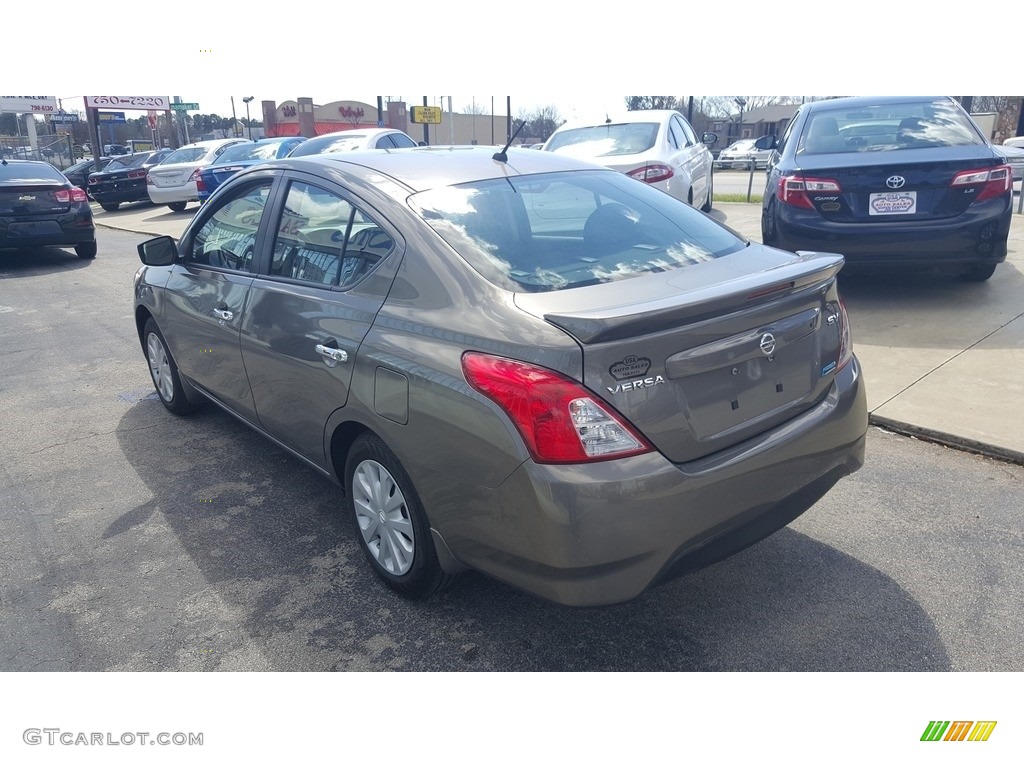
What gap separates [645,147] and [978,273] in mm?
3935

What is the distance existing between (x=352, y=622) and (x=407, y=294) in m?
1.19

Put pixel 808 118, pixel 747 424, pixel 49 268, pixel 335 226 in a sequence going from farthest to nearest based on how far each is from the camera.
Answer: pixel 49 268
pixel 808 118
pixel 335 226
pixel 747 424

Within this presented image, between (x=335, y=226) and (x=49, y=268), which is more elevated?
(x=335, y=226)

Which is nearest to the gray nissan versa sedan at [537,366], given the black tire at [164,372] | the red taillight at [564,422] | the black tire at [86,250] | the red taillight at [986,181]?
the red taillight at [564,422]

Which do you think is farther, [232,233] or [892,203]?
[892,203]

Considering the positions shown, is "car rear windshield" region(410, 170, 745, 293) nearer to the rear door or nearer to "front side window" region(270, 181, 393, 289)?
"front side window" region(270, 181, 393, 289)

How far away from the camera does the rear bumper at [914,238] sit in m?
6.09

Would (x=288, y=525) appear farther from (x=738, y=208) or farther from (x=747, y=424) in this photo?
(x=738, y=208)

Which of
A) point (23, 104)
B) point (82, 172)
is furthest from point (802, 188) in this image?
point (23, 104)

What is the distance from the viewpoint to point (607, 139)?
9.91 meters

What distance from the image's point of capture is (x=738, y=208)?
550 inches

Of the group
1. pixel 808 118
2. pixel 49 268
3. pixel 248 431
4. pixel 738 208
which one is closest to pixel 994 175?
pixel 808 118

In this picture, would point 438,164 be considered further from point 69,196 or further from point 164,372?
point 69,196

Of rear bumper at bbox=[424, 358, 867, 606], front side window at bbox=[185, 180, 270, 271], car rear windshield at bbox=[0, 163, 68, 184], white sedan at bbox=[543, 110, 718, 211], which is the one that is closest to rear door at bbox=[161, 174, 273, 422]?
front side window at bbox=[185, 180, 270, 271]
